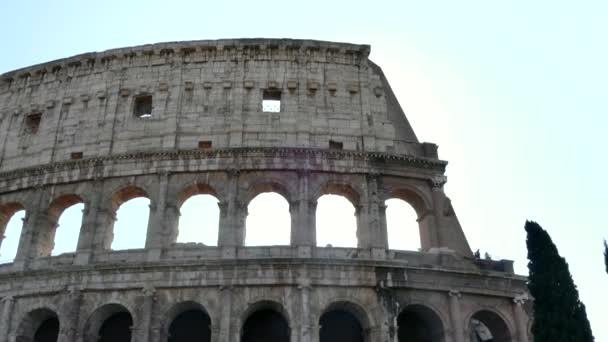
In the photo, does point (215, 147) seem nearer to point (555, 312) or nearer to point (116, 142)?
point (116, 142)

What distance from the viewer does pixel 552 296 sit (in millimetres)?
15305

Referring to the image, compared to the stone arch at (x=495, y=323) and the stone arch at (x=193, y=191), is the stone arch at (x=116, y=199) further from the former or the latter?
the stone arch at (x=495, y=323)

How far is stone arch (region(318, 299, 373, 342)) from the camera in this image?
17906mm

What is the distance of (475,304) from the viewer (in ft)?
61.3

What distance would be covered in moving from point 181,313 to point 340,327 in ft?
17.4

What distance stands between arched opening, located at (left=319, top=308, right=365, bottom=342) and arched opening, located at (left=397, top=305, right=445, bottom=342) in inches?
58.3

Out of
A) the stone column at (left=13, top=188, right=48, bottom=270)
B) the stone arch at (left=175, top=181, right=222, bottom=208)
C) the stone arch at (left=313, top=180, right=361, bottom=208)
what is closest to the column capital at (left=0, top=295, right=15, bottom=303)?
the stone column at (left=13, top=188, right=48, bottom=270)

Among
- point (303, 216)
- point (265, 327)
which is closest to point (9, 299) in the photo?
point (265, 327)

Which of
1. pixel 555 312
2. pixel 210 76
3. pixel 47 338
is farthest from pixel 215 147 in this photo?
pixel 555 312

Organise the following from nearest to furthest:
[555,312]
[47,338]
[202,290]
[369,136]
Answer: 1. [555,312]
2. [202,290]
3. [47,338]
4. [369,136]

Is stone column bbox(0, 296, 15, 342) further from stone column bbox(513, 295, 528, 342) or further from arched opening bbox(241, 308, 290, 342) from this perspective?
stone column bbox(513, 295, 528, 342)

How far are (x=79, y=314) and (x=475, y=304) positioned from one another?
42.1 feet

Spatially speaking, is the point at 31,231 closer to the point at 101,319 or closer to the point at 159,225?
the point at 101,319

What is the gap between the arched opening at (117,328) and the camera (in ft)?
62.4
